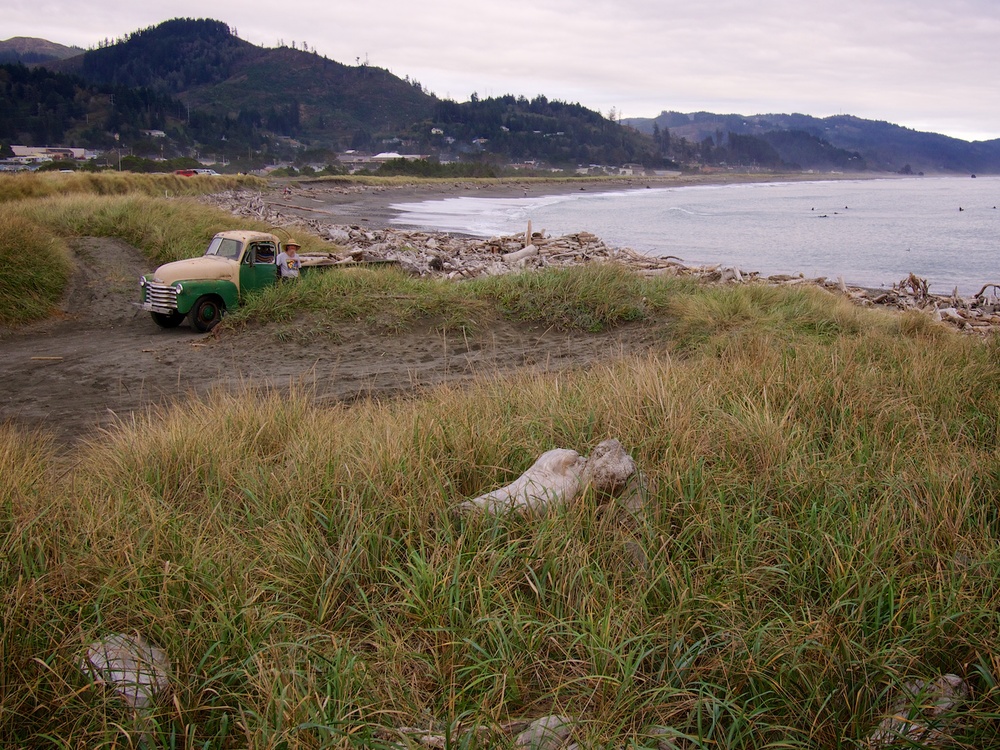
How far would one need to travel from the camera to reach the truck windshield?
11633mm

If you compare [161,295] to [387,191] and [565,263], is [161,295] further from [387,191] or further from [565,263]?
[387,191]

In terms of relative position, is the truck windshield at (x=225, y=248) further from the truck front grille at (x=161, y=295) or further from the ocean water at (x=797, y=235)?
the ocean water at (x=797, y=235)

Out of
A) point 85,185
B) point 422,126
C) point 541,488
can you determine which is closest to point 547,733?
point 541,488

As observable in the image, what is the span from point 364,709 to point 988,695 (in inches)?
82.7

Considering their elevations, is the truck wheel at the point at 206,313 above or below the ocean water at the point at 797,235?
below

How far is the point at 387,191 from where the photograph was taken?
2719 inches

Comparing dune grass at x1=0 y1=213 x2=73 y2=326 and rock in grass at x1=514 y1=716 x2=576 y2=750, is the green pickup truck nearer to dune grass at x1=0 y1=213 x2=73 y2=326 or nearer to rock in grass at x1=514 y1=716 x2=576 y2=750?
dune grass at x1=0 y1=213 x2=73 y2=326

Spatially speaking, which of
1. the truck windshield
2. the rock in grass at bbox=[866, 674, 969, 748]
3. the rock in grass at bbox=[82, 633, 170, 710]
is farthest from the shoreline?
the rock in grass at bbox=[866, 674, 969, 748]

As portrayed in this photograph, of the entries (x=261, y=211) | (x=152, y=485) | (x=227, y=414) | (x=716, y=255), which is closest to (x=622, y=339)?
(x=227, y=414)

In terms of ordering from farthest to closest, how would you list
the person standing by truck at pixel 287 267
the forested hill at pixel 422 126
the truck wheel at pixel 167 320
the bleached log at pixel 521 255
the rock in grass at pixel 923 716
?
the forested hill at pixel 422 126
the bleached log at pixel 521 255
the person standing by truck at pixel 287 267
the truck wheel at pixel 167 320
the rock in grass at pixel 923 716

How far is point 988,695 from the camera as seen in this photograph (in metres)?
2.39

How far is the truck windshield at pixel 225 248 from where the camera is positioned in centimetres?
1163

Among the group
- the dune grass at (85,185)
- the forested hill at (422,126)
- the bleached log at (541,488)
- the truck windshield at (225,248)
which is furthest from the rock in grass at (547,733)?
the forested hill at (422,126)

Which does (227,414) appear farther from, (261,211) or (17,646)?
(261,211)
